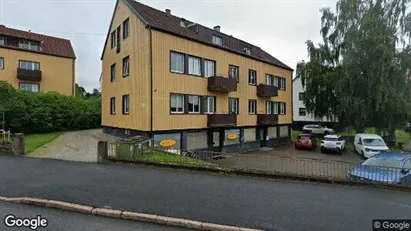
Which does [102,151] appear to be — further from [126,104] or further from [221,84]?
[221,84]

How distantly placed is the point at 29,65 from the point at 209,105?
23994mm

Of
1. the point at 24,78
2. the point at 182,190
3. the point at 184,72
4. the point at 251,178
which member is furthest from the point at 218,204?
the point at 24,78

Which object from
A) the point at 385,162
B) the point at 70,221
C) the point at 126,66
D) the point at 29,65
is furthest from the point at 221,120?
the point at 29,65

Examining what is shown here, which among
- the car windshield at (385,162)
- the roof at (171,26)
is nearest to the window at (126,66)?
the roof at (171,26)

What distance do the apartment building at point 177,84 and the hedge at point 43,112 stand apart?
12.9ft

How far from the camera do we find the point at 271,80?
31.1m

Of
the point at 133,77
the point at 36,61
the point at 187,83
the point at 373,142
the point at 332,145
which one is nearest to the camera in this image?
the point at 133,77

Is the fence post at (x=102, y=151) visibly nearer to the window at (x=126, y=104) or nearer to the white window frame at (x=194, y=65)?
the window at (x=126, y=104)

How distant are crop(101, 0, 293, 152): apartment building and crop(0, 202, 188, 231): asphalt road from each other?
1146 centimetres

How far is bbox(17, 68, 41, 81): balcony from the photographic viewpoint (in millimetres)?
30584

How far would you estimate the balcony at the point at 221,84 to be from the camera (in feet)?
69.8

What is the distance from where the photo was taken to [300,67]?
108 feet

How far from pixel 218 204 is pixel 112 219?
249 centimetres

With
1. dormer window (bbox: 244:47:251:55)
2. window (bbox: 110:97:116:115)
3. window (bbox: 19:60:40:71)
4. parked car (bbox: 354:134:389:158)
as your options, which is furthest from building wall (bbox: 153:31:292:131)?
window (bbox: 19:60:40:71)
